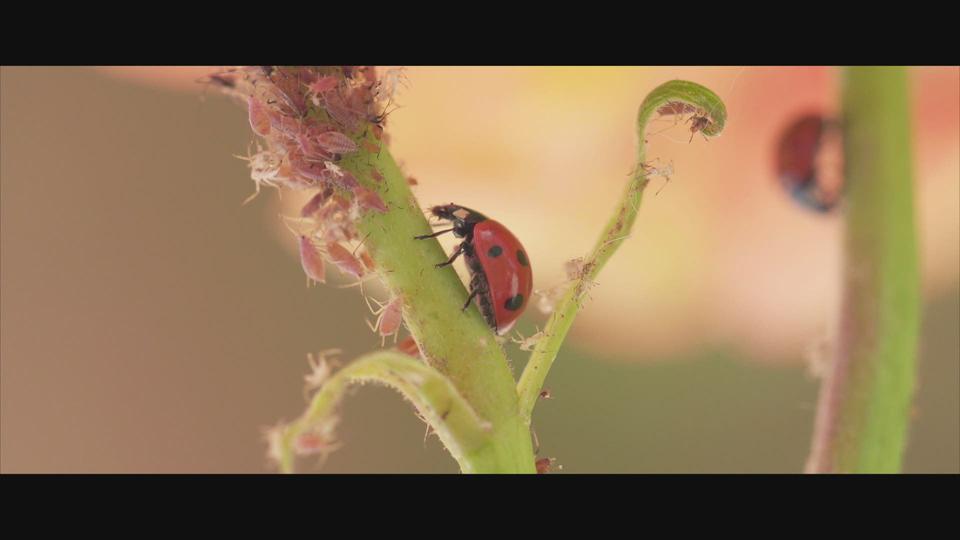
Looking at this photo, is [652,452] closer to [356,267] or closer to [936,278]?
[936,278]

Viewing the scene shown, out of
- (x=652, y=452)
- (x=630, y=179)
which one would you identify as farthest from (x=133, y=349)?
(x=630, y=179)

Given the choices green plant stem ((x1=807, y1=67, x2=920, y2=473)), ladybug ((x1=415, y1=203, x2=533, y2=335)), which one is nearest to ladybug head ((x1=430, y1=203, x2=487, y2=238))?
ladybug ((x1=415, y1=203, x2=533, y2=335))

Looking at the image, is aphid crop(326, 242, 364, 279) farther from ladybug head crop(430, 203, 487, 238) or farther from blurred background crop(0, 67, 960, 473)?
blurred background crop(0, 67, 960, 473)

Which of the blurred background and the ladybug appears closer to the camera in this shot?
the ladybug

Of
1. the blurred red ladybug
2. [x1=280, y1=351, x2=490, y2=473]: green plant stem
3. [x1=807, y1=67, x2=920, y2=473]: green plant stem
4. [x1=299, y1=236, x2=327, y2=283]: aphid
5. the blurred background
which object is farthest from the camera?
the blurred background

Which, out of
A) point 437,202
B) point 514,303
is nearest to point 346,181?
point 514,303

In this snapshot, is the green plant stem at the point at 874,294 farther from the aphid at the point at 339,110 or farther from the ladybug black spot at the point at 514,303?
the aphid at the point at 339,110

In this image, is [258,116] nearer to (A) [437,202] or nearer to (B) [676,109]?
(B) [676,109]
